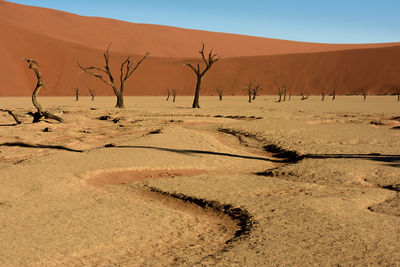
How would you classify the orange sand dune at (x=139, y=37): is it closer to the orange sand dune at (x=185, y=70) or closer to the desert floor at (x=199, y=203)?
the orange sand dune at (x=185, y=70)

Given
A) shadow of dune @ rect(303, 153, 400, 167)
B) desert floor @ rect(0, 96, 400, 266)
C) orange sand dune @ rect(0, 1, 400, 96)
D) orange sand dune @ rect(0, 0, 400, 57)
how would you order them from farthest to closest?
A: orange sand dune @ rect(0, 0, 400, 57) < orange sand dune @ rect(0, 1, 400, 96) < shadow of dune @ rect(303, 153, 400, 167) < desert floor @ rect(0, 96, 400, 266)

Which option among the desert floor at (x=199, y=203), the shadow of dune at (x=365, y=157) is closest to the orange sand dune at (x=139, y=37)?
the desert floor at (x=199, y=203)

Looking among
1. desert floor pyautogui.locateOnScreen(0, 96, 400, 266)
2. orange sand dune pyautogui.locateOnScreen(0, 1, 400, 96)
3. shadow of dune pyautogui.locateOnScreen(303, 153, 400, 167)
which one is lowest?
desert floor pyautogui.locateOnScreen(0, 96, 400, 266)

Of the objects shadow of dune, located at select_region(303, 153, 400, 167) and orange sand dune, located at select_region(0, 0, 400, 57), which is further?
orange sand dune, located at select_region(0, 0, 400, 57)

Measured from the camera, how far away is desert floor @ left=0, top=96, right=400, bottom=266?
3957 millimetres

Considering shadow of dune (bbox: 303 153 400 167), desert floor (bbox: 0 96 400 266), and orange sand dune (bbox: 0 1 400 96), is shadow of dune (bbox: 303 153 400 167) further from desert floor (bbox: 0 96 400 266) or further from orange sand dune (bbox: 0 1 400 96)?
orange sand dune (bbox: 0 1 400 96)

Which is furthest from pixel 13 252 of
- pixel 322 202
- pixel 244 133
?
pixel 244 133

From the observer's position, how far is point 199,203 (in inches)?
226

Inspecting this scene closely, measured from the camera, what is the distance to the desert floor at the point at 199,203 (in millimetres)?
3957

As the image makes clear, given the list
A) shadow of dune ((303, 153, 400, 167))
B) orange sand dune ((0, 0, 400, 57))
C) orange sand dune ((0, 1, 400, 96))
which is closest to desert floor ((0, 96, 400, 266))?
shadow of dune ((303, 153, 400, 167))

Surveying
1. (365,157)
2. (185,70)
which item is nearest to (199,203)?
(365,157)

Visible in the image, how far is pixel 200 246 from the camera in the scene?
421 cm

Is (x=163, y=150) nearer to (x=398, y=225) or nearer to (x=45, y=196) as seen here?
(x=45, y=196)

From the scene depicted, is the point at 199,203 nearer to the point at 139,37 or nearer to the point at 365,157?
the point at 365,157
